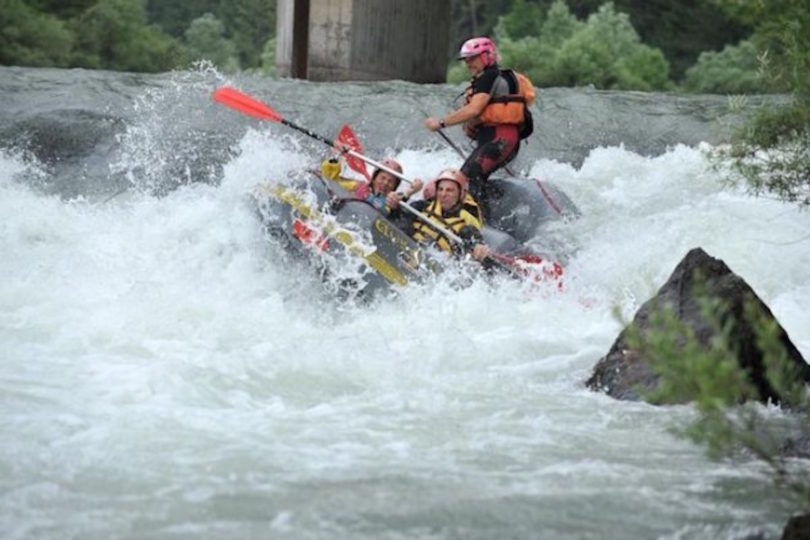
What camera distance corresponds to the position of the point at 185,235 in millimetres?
11805

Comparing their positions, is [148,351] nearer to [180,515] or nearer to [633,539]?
[180,515]

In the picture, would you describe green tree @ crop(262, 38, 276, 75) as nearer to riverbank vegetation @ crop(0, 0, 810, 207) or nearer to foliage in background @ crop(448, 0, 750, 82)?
riverbank vegetation @ crop(0, 0, 810, 207)

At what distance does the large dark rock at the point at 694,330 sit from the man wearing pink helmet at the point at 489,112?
12.0 feet

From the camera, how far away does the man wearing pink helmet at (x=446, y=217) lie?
34.7 ft

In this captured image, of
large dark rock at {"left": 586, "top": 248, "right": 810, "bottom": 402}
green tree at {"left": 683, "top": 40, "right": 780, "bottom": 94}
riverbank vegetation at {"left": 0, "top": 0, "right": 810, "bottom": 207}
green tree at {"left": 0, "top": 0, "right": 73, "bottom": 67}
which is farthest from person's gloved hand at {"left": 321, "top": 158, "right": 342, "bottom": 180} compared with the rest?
green tree at {"left": 683, "top": 40, "right": 780, "bottom": 94}

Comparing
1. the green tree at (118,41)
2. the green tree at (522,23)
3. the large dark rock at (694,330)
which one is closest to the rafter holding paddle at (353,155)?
the large dark rock at (694,330)

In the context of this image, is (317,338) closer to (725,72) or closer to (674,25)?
(725,72)

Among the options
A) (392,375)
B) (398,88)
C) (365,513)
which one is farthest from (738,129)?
(398,88)

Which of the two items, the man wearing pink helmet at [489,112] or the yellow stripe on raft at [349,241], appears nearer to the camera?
the yellow stripe on raft at [349,241]

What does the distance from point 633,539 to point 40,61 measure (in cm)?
2144

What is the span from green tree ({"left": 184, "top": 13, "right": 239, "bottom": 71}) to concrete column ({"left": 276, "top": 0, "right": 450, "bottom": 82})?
13.2 m

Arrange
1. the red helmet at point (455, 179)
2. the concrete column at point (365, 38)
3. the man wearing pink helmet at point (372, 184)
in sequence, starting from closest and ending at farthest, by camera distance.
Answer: the red helmet at point (455, 179) < the man wearing pink helmet at point (372, 184) < the concrete column at point (365, 38)

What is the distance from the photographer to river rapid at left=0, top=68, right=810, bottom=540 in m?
6.03

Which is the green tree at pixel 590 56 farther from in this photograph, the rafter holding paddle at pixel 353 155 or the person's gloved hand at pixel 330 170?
the person's gloved hand at pixel 330 170
